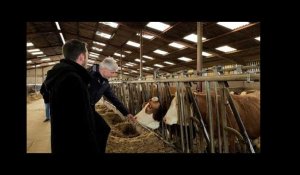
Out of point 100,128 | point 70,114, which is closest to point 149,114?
point 100,128

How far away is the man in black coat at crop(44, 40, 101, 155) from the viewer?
5.52ft

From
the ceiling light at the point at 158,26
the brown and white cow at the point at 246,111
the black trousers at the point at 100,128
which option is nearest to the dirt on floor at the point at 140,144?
the brown and white cow at the point at 246,111

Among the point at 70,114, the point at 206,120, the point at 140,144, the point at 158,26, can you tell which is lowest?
the point at 140,144

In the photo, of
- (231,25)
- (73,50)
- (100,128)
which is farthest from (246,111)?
(231,25)

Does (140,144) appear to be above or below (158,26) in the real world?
below

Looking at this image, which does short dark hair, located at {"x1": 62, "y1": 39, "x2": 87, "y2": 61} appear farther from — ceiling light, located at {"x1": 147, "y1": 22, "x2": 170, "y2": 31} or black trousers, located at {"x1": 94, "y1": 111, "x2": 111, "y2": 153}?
ceiling light, located at {"x1": 147, "y1": 22, "x2": 170, "y2": 31}

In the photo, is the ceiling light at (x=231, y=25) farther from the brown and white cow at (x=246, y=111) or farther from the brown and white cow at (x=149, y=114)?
the brown and white cow at (x=149, y=114)

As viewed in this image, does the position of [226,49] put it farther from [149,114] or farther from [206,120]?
[206,120]

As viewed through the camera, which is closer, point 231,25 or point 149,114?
point 149,114

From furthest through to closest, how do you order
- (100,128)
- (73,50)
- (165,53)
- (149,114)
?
(165,53), (149,114), (100,128), (73,50)

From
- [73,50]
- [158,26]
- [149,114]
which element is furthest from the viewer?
[158,26]

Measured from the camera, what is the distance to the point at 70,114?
1683 mm
